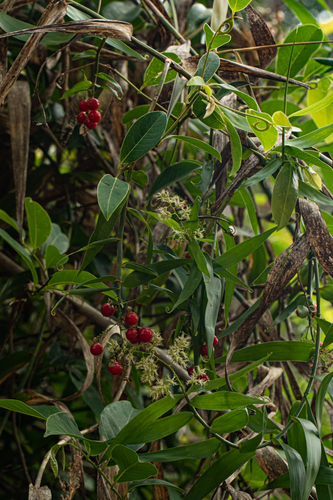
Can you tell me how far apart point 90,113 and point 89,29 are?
5.5 inches

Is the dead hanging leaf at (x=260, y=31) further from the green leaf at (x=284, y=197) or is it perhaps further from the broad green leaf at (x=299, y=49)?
the green leaf at (x=284, y=197)

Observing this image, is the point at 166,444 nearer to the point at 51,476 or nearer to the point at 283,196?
the point at 51,476

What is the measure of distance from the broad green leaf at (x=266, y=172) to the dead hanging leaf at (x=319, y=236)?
0.21 feet

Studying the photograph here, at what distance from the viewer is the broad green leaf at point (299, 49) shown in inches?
27.5

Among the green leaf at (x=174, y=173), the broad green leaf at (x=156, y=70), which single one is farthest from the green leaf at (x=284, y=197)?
the broad green leaf at (x=156, y=70)

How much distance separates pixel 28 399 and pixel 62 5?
0.57 metres

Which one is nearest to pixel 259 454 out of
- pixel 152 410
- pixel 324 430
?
pixel 152 410

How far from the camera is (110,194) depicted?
1.26ft

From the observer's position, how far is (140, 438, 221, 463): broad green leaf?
0.44 metres

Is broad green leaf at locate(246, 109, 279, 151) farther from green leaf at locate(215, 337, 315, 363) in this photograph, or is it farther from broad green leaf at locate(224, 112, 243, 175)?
green leaf at locate(215, 337, 315, 363)

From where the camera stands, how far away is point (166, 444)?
33.5 inches

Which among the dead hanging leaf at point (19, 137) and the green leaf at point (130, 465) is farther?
the dead hanging leaf at point (19, 137)

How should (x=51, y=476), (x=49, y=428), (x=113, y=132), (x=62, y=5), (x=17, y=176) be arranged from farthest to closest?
1. (x=51, y=476)
2. (x=113, y=132)
3. (x=17, y=176)
4. (x=62, y=5)
5. (x=49, y=428)

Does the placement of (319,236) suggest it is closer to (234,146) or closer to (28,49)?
(234,146)
